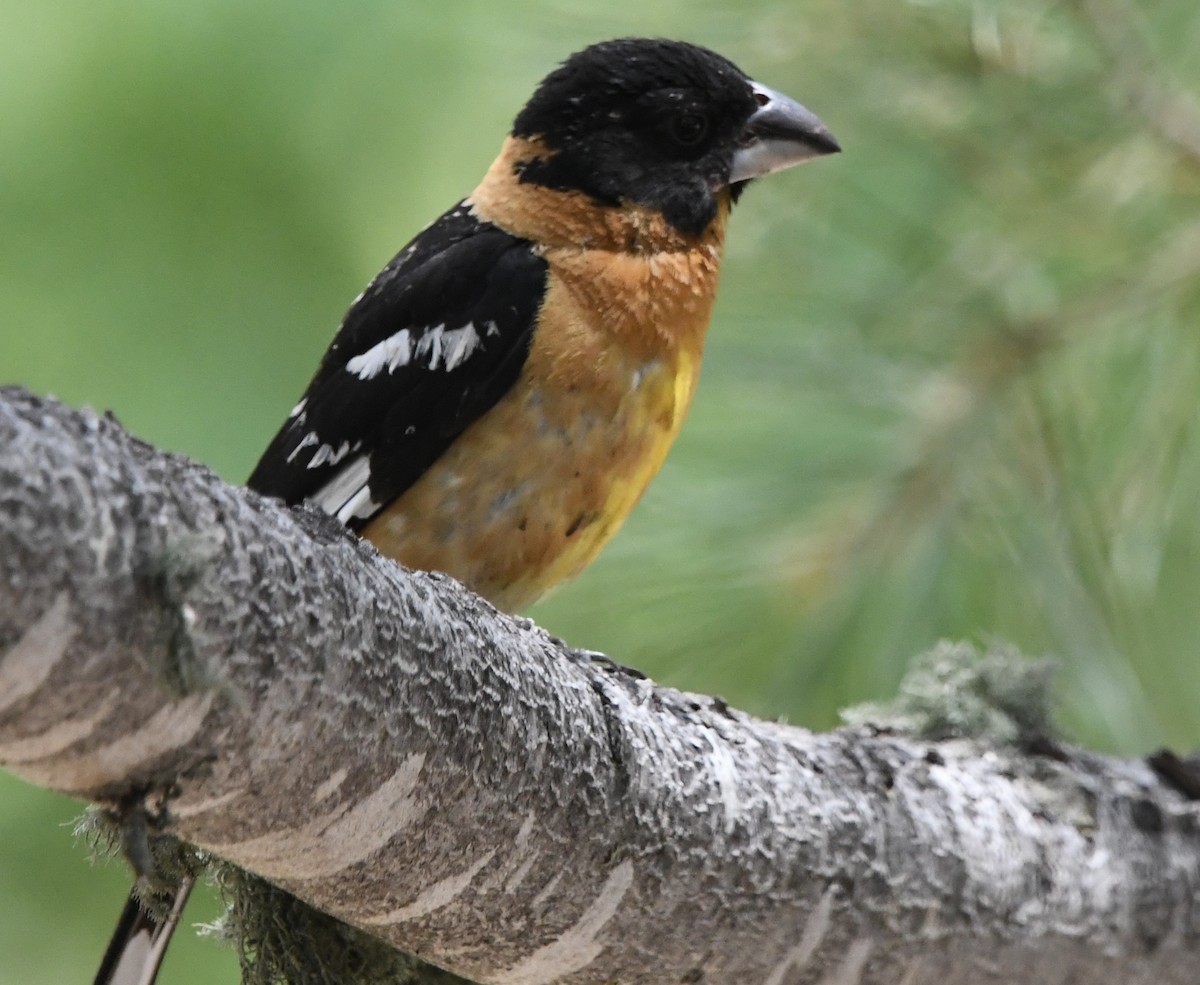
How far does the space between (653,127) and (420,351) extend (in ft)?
2.06

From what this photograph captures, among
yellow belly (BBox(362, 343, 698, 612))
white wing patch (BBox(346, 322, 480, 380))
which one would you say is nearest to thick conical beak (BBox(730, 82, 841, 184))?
yellow belly (BBox(362, 343, 698, 612))

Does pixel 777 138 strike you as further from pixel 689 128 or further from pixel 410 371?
pixel 410 371

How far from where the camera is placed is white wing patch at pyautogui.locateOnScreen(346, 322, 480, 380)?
8.12 ft

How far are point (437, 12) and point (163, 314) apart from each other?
1.17 meters

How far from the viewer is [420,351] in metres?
2.56

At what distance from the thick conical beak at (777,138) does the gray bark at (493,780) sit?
103 centimetres

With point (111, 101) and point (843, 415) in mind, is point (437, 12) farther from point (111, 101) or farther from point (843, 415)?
point (843, 415)

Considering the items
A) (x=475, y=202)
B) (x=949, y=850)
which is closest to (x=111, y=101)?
(x=475, y=202)

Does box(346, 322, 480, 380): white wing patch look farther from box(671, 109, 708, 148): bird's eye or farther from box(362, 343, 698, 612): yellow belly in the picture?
box(671, 109, 708, 148): bird's eye

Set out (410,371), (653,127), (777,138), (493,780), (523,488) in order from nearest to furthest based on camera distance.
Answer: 1. (493,780)
2. (523,488)
3. (410,371)
4. (777,138)
5. (653,127)

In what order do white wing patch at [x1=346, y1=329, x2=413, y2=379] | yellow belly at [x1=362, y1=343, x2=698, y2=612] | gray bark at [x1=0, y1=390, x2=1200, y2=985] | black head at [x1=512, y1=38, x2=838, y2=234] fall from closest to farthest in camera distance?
gray bark at [x1=0, y1=390, x2=1200, y2=985], yellow belly at [x1=362, y1=343, x2=698, y2=612], white wing patch at [x1=346, y1=329, x2=413, y2=379], black head at [x1=512, y1=38, x2=838, y2=234]

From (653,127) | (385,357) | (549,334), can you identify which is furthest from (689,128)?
(385,357)

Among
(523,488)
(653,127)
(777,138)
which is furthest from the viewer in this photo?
(653,127)

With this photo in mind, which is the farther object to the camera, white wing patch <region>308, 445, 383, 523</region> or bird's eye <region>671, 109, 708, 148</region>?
bird's eye <region>671, 109, 708, 148</region>
